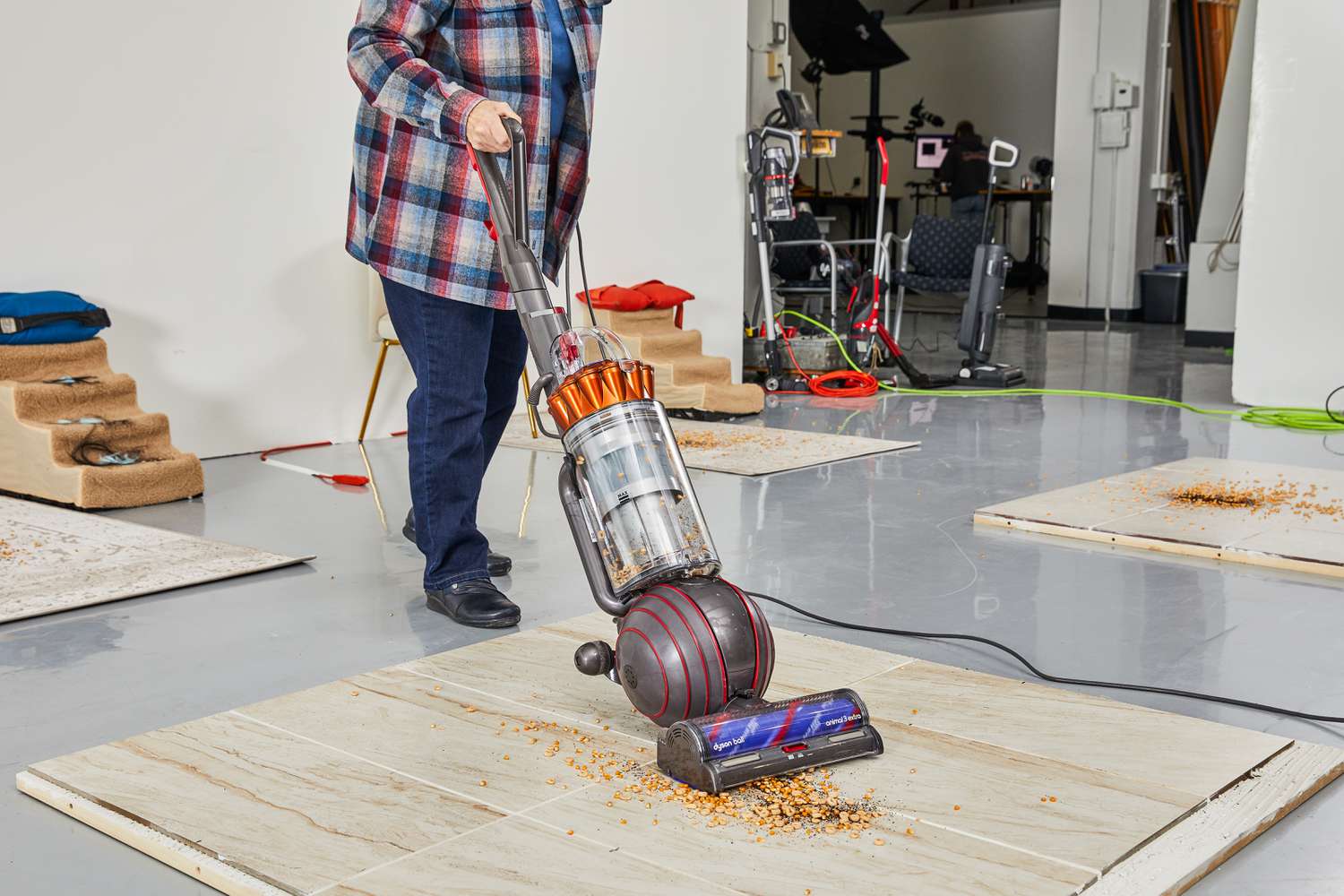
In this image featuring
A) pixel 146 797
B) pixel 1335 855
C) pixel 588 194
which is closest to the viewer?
pixel 1335 855

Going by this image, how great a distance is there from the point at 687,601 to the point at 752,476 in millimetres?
2489

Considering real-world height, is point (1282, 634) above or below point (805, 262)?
below

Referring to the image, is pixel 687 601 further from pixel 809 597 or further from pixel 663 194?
pixel 663 194

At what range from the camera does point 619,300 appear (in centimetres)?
568

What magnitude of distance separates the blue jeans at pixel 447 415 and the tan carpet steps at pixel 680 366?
2.85 metres

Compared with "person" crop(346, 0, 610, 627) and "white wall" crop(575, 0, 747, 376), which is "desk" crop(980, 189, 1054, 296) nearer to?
"white wall" crop(575, 0, 747, 376)

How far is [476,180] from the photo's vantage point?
2494mm

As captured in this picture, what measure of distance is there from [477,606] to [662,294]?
3.40 m

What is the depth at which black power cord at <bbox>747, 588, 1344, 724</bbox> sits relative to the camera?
6.98ft

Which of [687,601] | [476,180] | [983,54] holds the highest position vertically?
[983,54]

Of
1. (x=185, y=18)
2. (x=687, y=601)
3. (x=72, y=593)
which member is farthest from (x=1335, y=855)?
(x=185, y=18)

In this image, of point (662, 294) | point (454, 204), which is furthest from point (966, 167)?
point (454, 204)

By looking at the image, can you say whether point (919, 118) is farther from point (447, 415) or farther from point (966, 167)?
point (447, 415)

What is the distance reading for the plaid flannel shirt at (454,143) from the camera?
95.0 inches
